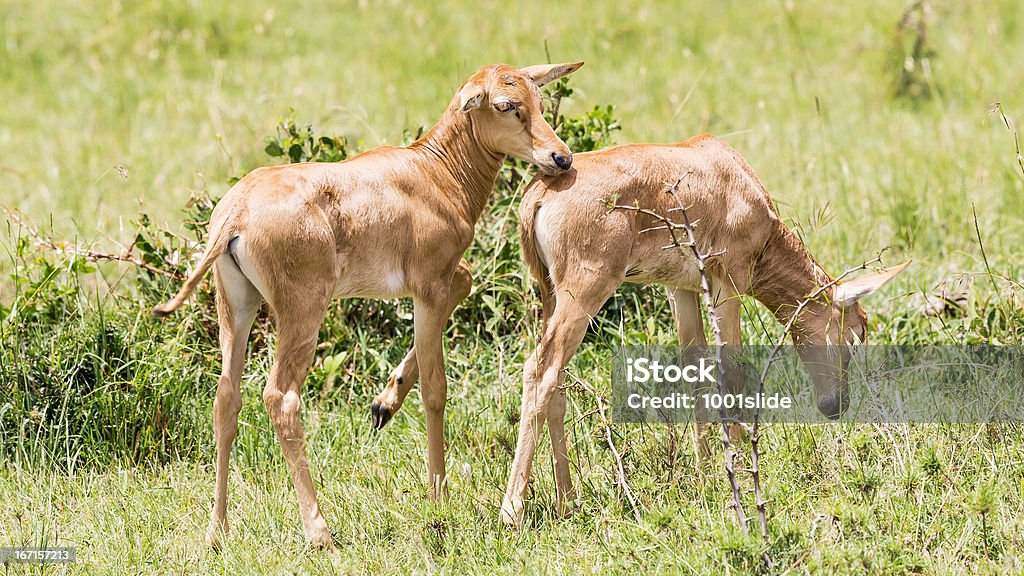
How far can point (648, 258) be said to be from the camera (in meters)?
4.91

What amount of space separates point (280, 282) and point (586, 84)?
618 centimetres

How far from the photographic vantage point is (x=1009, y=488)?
4656 millimetres

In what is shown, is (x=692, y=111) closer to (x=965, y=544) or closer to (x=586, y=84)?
(x=586, y=84)

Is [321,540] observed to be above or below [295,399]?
below

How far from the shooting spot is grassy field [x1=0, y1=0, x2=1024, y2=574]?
4531 mm

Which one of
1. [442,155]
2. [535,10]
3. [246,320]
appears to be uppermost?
[535,10]

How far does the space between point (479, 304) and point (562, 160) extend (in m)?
1.88

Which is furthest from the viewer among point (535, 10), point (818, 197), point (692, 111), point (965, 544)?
point (535, 10)

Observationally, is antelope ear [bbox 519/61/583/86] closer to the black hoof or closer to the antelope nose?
the antelope nose

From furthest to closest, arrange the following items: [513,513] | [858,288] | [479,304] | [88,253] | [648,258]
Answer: [479,304], [88,253], [858,288], [648,258], [513,513]

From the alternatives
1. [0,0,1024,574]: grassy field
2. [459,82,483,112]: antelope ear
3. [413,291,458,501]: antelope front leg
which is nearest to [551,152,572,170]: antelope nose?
[459,82,483,112]: antelope ear

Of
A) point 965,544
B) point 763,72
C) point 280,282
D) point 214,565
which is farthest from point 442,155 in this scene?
point 763,72

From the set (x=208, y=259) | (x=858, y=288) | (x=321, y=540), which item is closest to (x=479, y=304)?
(x=858, y=288)

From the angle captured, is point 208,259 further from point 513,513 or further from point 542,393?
point 513,513
